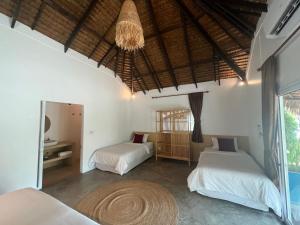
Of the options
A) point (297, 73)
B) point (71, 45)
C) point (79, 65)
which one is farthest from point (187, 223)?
point (71, 45)

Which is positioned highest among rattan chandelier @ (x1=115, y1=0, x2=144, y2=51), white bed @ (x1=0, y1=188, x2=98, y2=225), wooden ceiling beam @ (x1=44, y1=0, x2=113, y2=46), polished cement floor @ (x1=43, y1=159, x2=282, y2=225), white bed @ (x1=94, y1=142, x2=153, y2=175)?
wooden ceiling beam @ (x1=44, y1=0, x2=113, y2=46)

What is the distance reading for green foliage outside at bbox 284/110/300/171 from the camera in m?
2.16

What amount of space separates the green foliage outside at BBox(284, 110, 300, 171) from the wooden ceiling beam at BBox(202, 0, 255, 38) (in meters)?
2.00

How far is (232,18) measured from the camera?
3.00m

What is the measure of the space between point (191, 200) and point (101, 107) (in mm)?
3939

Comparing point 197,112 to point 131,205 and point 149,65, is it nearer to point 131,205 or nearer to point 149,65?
point 149,65

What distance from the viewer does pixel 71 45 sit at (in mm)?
4082

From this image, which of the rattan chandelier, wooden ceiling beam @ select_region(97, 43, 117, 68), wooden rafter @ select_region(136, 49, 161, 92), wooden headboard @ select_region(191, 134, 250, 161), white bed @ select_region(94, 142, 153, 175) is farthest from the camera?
wooden rafter @ select_region(136, 49, 161, 92)

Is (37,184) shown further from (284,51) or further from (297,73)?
(284,51)

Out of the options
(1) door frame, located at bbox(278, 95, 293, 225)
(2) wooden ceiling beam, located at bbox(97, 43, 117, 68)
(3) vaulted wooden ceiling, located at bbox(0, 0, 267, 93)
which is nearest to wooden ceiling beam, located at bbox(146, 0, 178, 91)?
(3) vaulted wooden ceiling, located at bbox(0, 0, 267, 93)

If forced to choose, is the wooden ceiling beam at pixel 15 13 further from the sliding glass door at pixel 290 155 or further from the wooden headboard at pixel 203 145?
the wooden headboard at pixel 203 145

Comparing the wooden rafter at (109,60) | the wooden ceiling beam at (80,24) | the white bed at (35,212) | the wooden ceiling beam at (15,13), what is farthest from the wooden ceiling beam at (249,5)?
the wooden ceiling beam at (15,13)

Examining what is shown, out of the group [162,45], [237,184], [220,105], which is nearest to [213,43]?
[162,45]

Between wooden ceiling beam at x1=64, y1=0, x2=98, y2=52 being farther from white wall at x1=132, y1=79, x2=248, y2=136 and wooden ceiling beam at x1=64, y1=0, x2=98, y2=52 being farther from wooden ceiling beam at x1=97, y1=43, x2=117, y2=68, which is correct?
white wall at x1=132, y1=79, x2=248, y2=136
